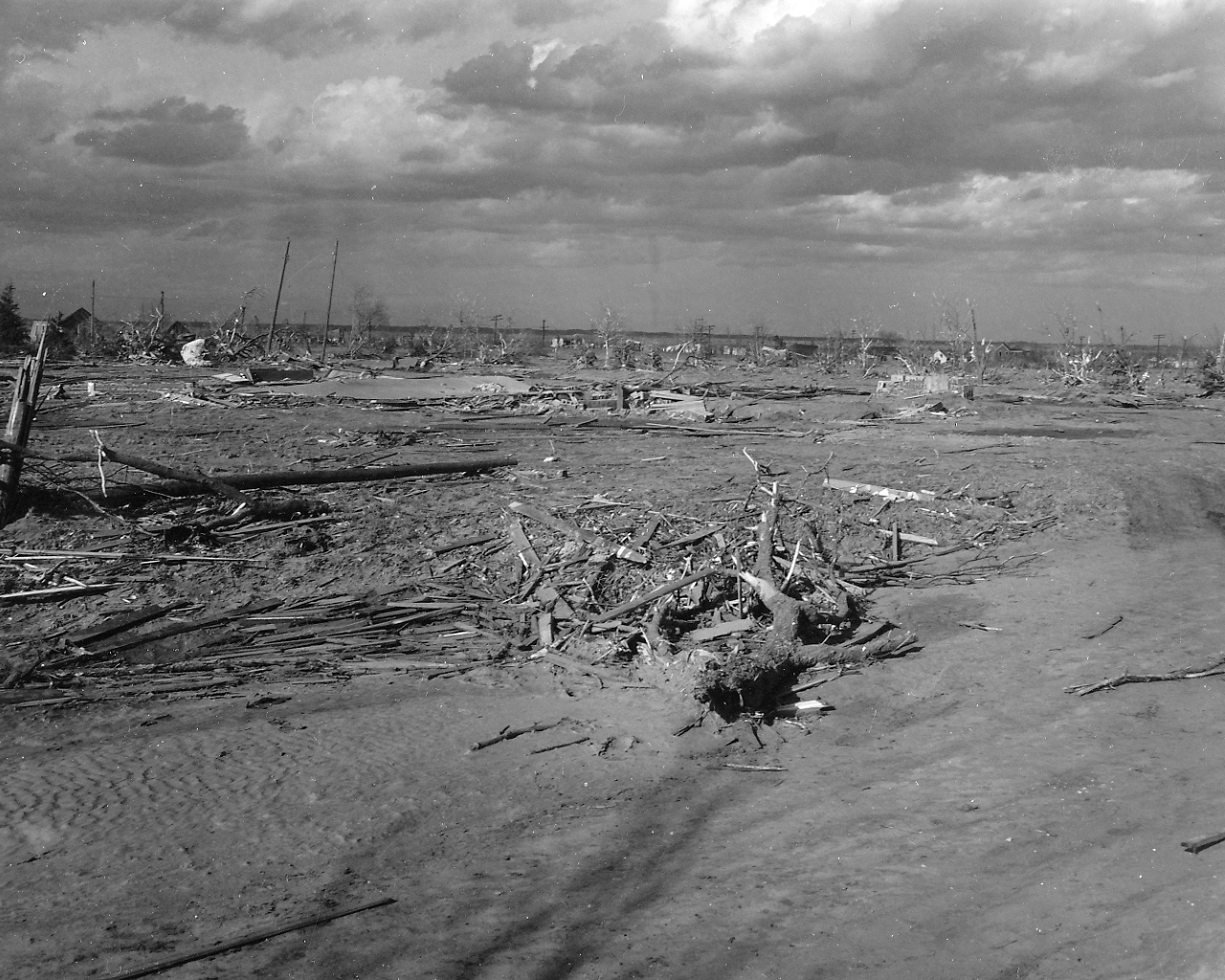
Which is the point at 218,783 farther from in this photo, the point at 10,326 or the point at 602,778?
the point at 10,326

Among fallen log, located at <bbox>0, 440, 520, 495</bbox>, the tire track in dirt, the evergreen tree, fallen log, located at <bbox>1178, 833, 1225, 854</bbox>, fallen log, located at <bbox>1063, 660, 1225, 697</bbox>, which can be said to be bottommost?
the tire track in dirt

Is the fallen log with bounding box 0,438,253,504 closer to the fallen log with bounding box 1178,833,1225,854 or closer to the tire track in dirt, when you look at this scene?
the tire track in dirt

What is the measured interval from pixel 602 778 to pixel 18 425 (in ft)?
23.2

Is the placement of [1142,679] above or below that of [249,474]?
below

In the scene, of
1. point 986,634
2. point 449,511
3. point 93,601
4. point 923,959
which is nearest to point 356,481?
point 449,511

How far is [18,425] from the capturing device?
991cm

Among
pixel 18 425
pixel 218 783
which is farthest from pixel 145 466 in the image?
pixel 218 783

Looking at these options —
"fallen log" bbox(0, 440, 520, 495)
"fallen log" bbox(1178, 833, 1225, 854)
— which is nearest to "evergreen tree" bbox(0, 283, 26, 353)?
"fallen log" bbox(0, 440, 520, 495)

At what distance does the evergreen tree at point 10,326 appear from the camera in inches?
1794

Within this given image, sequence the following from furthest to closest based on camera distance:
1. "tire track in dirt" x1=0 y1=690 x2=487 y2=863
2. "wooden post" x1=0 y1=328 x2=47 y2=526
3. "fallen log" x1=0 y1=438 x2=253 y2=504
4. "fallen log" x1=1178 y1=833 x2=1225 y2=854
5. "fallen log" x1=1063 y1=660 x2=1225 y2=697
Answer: "wooden post" x1=0 y1=328 x2=47 y2=526, "fallen log" x1=0 y1=438 x2=253 y2=504, "fallen log" x1=1063 y1=660 x2=1225 y2=697, "tire track in dirt" x1=0 y1=690 x2=487 y2=863, "fallen log" x1=1178 y1=833 x2=1225 y2=854

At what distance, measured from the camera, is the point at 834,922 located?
4613mm

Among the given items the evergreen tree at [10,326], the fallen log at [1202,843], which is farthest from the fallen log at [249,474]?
the evergreen tree at [10,326]

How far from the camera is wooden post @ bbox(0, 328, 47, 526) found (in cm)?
992

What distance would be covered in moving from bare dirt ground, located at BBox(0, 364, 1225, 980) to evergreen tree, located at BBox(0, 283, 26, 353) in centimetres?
4053
